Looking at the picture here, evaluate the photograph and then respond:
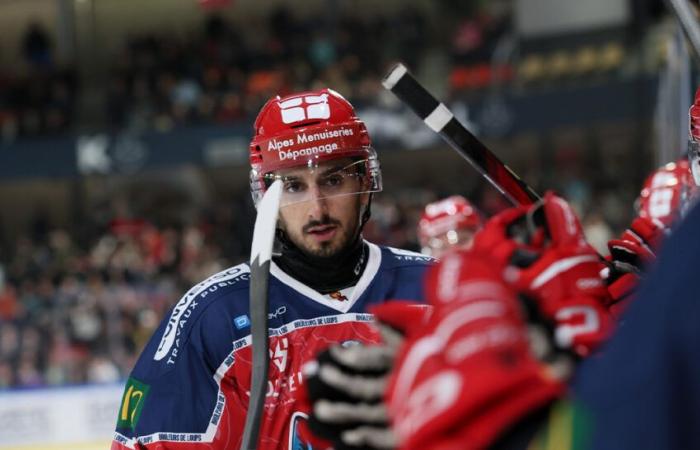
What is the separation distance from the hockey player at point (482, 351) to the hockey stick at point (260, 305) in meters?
0.39

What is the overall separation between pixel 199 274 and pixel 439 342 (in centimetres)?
714

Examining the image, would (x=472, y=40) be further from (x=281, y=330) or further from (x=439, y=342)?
(x=439, y=342)

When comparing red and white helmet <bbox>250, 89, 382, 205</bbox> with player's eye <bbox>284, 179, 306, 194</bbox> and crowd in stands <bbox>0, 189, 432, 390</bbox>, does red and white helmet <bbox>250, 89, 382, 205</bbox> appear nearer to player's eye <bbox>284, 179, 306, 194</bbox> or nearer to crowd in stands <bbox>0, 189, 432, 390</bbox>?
player's eye <bbox>284, 179, 306, 194</bbox>

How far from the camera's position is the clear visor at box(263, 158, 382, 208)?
190 centimetres

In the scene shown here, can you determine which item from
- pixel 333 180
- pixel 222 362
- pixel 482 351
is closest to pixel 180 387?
pixel 222 362

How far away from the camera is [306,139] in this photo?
1.92m

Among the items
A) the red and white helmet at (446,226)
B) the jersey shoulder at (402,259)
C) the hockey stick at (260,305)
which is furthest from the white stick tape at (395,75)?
the red and white helmet at (446,226)

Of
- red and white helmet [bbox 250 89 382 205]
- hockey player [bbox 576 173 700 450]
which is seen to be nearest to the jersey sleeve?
red and white helmet [bbox 250 89 382 205]

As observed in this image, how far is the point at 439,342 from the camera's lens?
0.71 meters

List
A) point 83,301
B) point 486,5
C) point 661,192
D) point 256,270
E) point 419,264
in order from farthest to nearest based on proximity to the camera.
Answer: point 486,5 → point 83,301 → point 661,192 → point 419,264 → point 256,270

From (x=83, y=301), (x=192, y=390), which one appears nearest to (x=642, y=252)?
(x=192, y=390)

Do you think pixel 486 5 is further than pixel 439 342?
Yes

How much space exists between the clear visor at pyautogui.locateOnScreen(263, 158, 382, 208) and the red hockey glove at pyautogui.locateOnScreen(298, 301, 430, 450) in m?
0.96

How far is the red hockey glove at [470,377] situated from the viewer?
667 mm
